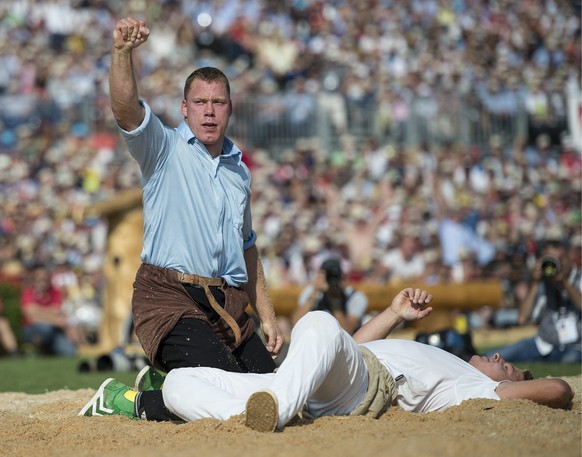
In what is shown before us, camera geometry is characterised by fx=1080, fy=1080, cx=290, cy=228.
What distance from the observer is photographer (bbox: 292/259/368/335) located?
34.5 ft

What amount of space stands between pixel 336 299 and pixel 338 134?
11793 millimetres

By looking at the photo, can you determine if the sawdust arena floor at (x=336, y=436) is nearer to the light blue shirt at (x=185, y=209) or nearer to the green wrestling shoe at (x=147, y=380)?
the green wrestling shoe at (x=147, y=380)

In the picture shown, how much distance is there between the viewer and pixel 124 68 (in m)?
5.68

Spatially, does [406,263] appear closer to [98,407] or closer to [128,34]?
[98,407]

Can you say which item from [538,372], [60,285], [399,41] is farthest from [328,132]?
[538,372]

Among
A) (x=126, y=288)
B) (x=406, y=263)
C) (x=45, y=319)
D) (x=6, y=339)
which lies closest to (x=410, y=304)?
(x=126, y=288)

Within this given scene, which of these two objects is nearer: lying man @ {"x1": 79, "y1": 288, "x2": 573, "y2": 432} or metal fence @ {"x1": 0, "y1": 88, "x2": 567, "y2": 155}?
lying man @ {"x1": 79, "y1": 288, "x2": 573, "y2": 432}

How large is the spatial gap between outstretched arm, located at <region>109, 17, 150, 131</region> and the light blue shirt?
309mm

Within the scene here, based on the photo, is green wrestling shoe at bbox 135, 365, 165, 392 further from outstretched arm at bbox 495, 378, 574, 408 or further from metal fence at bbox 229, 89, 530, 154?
metal fence at bbox 229, 89, 530, 154

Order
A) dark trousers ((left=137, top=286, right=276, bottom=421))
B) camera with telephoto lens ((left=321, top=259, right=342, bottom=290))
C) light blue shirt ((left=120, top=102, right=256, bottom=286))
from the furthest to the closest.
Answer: camera with telephoto lens ((left=321, top=259, right=342, bottom=290)) → light blue shirt ((left=120, top=102, right=256, bottom=286)) → dark trousers ((left=137, top=286, right=276, bottom=421))

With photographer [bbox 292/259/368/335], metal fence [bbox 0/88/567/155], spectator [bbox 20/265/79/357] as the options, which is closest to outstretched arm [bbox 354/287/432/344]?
photographer [bbox 292/259/368/335]

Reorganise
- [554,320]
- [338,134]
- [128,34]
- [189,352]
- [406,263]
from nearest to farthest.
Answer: [128,34]
[189,352]
[554,320]
[406,263]
[338,134]

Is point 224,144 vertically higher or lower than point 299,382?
higher

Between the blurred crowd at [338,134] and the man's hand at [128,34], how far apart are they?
11.5m
